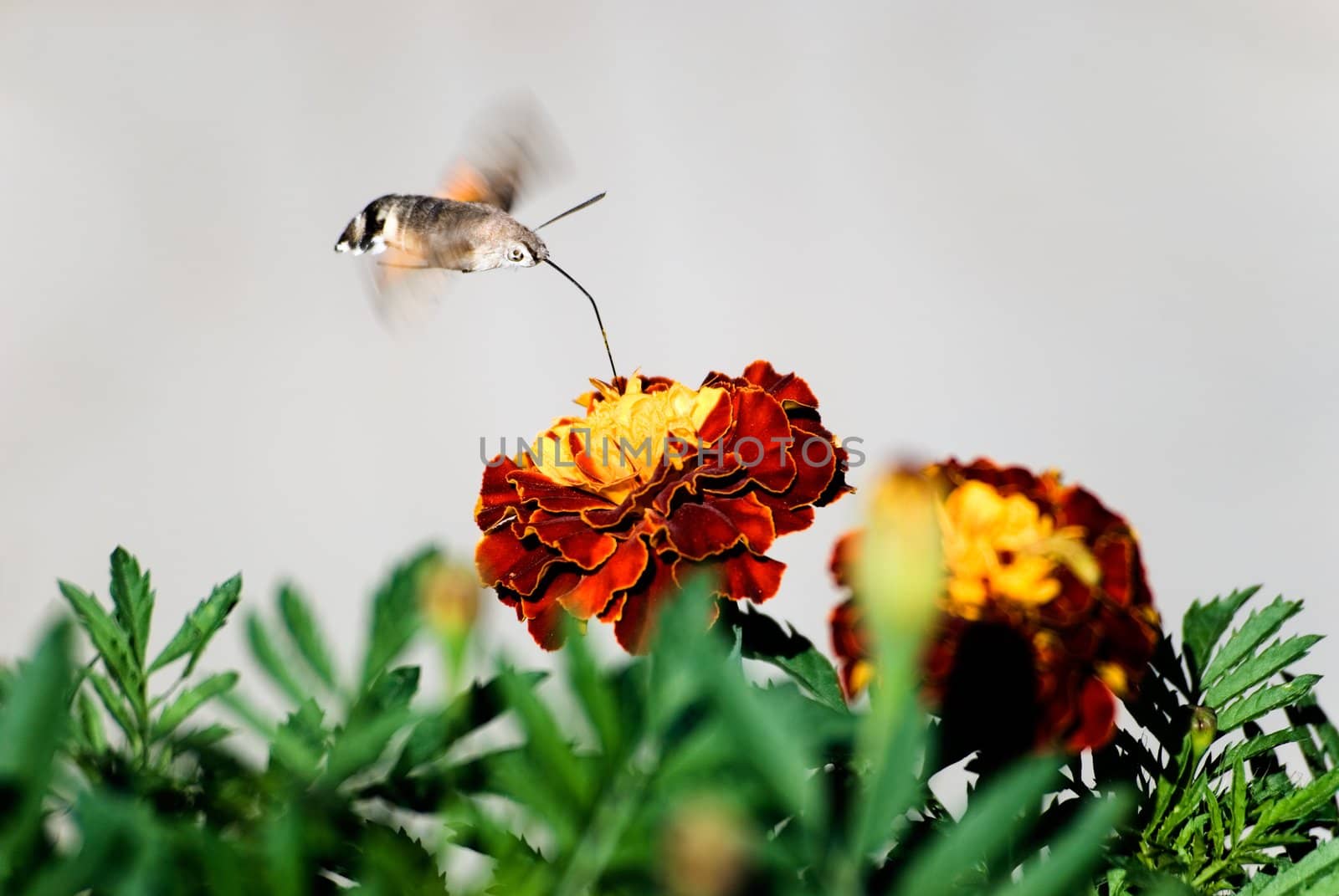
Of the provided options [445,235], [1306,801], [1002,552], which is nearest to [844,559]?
[1002,552]

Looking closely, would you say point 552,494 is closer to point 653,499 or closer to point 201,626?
point 653,499

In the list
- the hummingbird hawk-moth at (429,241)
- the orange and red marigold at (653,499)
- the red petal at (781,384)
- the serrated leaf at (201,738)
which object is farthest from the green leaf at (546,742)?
the hummingbird hawk-moth at (429,241)

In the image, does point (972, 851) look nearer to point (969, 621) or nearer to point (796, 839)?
point (796, 839)

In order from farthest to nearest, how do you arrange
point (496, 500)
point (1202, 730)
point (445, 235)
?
point (445, 235), point (496, 500), point (1202, 730)

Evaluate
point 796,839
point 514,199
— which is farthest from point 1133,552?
point 514,199

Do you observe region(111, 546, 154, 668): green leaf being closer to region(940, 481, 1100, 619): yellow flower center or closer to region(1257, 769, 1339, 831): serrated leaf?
region(940, 481, 1100, 619): yellow flower center
